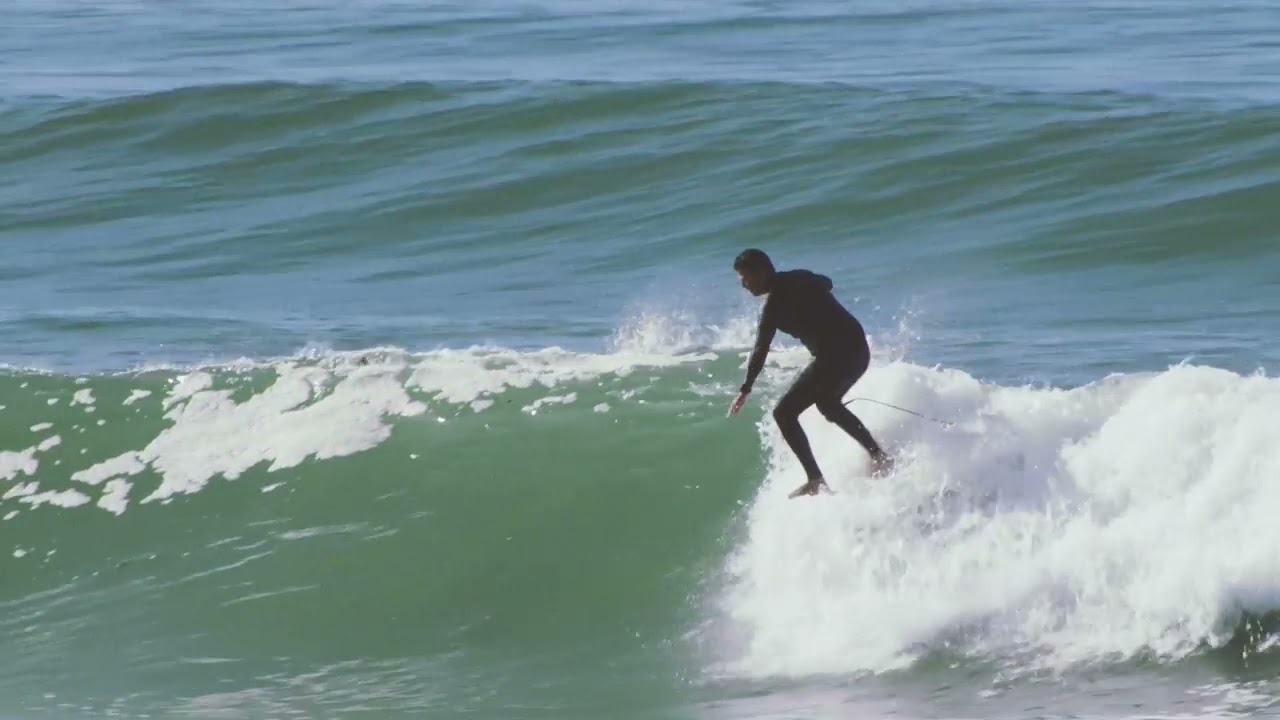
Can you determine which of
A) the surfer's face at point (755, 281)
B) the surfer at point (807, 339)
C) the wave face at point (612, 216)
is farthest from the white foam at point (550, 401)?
the surfer's face at point (755, 281)

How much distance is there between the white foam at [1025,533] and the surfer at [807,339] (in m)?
0.55

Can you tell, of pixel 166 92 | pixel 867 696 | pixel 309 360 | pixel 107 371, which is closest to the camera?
pixel 867 696

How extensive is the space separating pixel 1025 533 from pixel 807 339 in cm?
125

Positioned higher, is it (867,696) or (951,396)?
(951,396)

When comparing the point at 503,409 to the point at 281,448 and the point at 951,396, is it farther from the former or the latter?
the point at 951,396

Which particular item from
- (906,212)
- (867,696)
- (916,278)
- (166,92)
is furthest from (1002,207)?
(166,92)

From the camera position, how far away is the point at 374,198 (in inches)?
772

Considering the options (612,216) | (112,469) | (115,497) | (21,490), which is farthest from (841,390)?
(612,216)

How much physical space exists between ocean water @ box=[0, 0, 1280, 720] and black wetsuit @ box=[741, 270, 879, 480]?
64 cm

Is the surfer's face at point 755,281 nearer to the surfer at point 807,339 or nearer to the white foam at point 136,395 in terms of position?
the surfer at point 807,339

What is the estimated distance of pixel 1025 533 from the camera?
27.8 ft

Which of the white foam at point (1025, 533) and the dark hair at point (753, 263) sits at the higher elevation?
the dark hair at point (753, 263)

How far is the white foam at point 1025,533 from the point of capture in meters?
8.05

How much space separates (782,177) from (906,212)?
173cm
